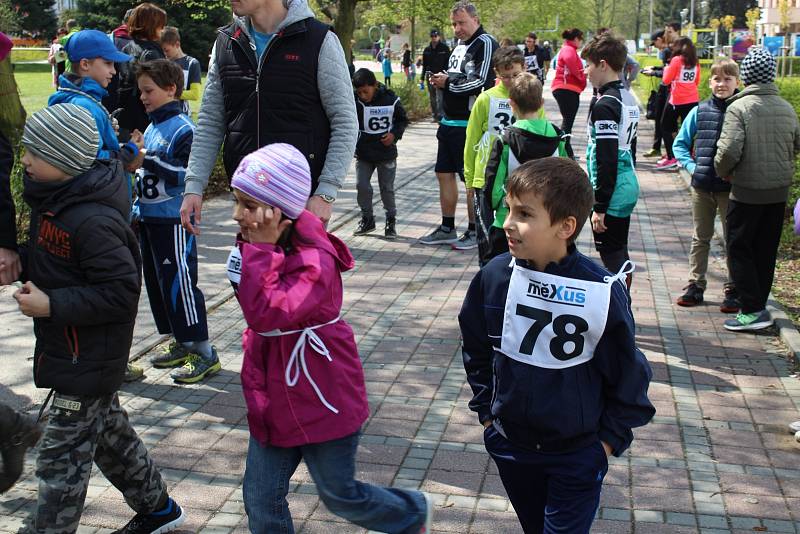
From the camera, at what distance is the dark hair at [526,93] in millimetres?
6207

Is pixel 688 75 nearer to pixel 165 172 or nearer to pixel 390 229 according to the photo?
pixel 390 229

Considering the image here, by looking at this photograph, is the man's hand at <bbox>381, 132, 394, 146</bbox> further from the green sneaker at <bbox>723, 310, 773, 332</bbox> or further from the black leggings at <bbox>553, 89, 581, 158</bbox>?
the black leggings at <bbox>553, 89, 581, 158</bbox>

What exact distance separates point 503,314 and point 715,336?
4407mm

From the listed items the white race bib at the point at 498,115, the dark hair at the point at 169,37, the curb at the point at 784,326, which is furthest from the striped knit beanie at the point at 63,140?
the dark hair at the point at 169,37

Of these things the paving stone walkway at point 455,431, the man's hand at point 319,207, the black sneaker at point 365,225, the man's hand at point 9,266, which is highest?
the man's hand at point 319,207

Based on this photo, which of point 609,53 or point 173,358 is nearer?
point 173,358

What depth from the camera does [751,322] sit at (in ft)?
23.7

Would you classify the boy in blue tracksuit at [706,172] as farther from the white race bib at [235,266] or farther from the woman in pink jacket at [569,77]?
the woman in pink jacket at [569,77]

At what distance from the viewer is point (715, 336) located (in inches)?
281

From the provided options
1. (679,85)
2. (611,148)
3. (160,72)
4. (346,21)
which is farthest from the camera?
(346,21)

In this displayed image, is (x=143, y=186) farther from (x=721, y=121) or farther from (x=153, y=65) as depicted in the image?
(x=721, y=121)

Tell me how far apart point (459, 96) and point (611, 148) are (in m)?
3.53

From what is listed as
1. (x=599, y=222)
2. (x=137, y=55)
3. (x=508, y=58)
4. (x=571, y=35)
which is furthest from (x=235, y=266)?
(x=571, y=35)

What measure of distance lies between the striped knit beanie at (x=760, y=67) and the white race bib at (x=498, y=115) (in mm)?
1828
